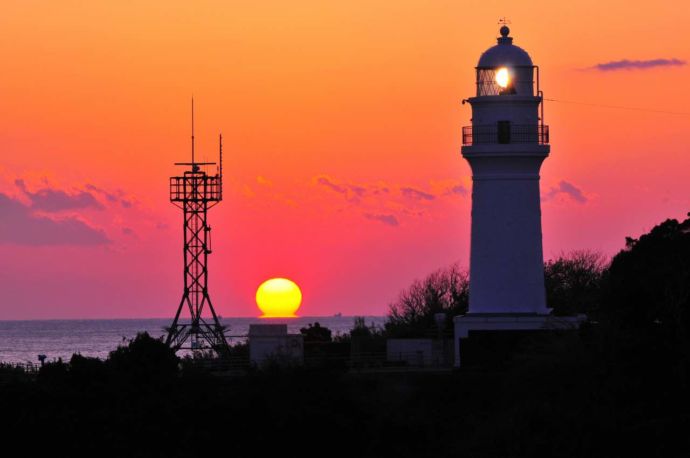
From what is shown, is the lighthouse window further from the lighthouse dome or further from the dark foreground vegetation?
the dark foreground vegetation

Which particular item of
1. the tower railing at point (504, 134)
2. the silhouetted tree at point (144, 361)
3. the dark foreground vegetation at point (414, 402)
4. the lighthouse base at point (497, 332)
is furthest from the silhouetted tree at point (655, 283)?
the silhouetted tree at point (144, 361)

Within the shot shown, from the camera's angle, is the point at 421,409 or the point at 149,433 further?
the point at 421,409

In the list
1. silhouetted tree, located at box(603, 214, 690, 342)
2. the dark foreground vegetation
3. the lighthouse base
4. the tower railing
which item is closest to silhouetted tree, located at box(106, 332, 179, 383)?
the dark foreground vegetation

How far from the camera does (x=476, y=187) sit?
54.8 m

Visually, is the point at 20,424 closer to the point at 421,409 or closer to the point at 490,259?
the point at 421,409

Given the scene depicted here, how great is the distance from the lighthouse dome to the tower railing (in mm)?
2283

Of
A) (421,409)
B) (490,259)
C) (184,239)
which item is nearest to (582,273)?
(184,239)

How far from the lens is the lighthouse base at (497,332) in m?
53.7

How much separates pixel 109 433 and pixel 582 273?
1851 inches

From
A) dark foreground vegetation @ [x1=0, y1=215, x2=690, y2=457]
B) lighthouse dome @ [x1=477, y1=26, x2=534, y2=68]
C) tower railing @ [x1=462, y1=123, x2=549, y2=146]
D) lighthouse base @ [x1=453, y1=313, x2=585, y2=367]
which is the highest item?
lighthouse dome @ [x1=477, y1=26, x2=534, y2=68]

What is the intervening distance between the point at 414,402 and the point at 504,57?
43.9 feet

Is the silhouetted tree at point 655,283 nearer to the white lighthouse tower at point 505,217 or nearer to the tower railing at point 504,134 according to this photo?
the white lighthouse tower at point 505,217

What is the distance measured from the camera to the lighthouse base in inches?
2112

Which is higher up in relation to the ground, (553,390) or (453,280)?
(453,280)
